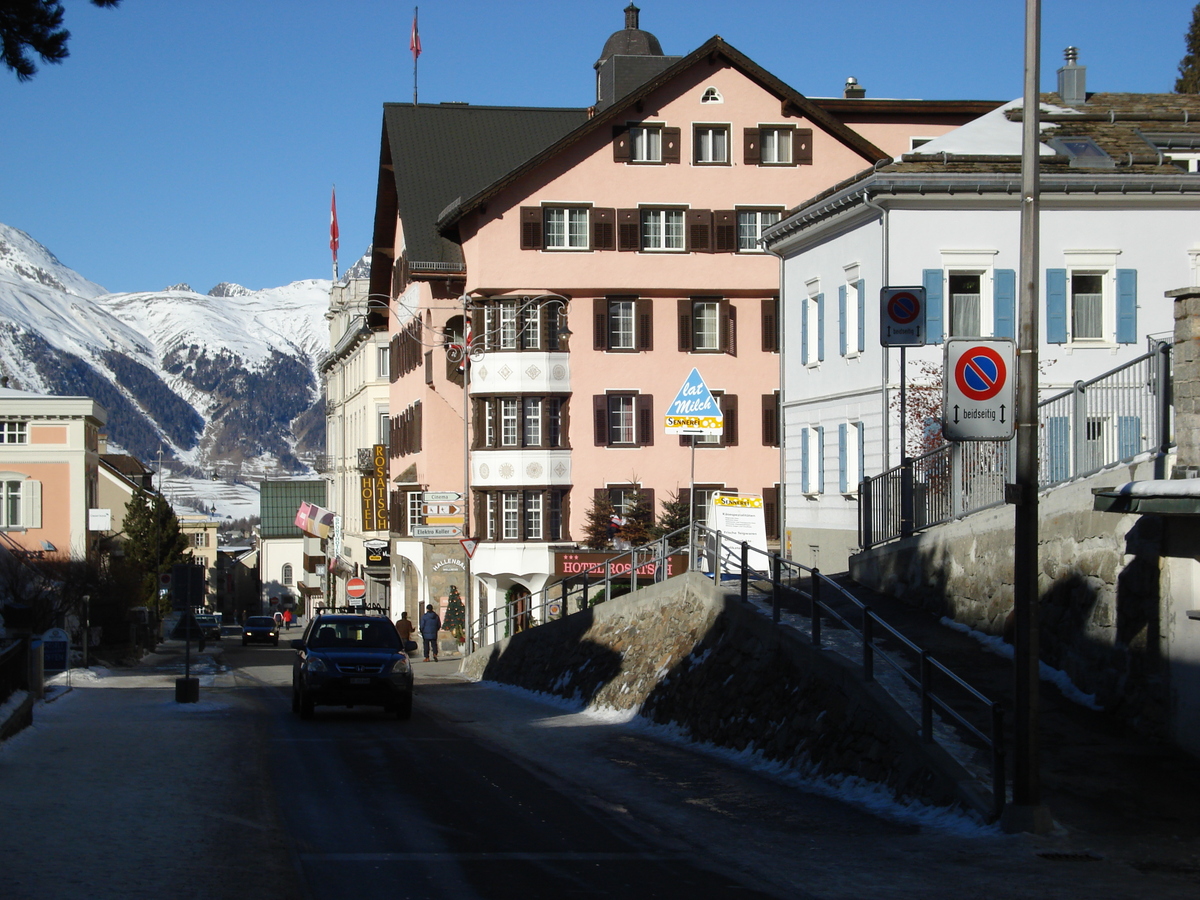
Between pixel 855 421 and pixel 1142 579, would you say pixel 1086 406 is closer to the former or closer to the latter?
pixel 1142 579

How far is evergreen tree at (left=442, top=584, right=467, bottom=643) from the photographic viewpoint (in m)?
51.6

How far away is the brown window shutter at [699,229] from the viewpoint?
48688 mm

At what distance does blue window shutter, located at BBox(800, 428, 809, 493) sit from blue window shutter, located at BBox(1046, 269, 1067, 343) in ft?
21.0

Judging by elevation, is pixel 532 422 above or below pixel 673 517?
above

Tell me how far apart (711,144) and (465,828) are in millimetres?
39033

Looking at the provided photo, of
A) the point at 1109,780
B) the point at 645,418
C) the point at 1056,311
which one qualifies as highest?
the point at 1056,311

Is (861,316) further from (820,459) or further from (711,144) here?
(711,144)

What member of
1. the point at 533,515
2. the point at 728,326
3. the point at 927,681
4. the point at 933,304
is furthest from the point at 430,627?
the point at 927,681

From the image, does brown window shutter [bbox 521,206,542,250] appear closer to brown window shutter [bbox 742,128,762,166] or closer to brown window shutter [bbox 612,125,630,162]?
brown window shutter [bbox 612,125,630,162]

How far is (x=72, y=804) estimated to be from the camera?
12.6 meters

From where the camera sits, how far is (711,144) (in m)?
48.4

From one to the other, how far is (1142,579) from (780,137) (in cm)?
3672

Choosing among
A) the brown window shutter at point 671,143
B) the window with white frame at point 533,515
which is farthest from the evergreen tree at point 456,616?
the brown window shutter at point 671,143

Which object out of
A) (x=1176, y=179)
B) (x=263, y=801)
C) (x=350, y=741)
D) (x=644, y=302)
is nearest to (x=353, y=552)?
(x=644, y=302)
